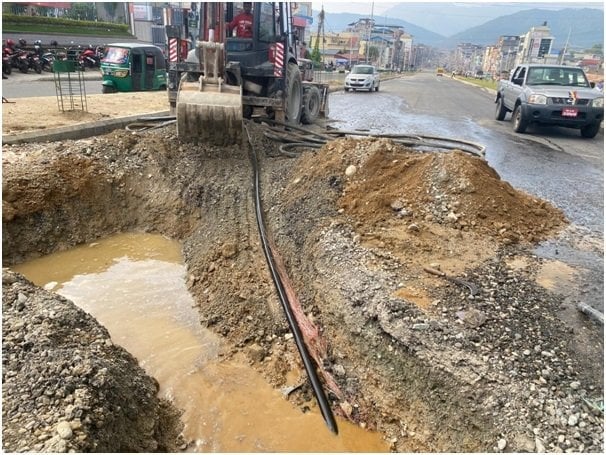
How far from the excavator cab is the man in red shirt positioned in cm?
6

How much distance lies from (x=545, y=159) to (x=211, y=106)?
289 inches

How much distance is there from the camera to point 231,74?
8.89 m

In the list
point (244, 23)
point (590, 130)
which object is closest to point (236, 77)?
point (244, 23)

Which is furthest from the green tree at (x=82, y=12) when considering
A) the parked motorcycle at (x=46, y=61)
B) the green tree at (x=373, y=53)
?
the green tree at (x=373, y=53)

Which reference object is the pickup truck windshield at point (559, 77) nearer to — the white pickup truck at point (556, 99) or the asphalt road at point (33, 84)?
the white pickup truck at point (556, 99)

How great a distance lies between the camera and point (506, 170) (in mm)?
9055

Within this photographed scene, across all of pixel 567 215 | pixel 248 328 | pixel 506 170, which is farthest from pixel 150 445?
pixel 506 170

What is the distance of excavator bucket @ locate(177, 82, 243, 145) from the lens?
7496 mm

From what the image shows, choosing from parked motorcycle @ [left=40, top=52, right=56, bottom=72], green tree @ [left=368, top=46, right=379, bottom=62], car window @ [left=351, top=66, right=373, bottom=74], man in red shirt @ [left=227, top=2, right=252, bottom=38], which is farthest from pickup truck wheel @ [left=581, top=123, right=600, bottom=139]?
green tree @ [left=368, top=46, right=379, bottom=62]

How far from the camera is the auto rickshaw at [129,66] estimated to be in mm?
15883

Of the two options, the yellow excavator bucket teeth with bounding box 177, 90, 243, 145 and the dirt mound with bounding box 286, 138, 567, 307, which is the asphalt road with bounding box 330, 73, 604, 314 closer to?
the dirt mound with bounding box 286, 138, 567, 307

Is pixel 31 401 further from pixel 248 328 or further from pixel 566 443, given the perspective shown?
pixel 566 443

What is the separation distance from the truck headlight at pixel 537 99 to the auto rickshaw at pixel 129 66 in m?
12.5

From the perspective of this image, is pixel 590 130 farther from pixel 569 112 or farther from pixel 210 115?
pixel 210 115
